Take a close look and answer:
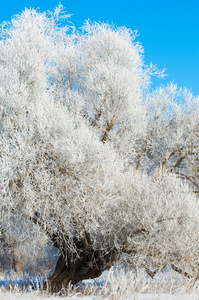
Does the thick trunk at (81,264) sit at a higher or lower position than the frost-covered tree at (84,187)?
lower

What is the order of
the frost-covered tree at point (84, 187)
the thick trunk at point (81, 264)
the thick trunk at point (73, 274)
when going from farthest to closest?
1. the thick trunk at point (73, 274)
2. the thick trunk at point (81, 264)
3. the frost-covered tree at point (84, 187)

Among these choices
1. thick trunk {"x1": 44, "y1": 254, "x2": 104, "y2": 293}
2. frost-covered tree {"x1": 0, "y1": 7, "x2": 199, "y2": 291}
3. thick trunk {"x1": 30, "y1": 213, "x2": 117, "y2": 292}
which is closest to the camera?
frost-covered tree {"x1": 0, "y1": 7, "x2": 199, "y2": 291}

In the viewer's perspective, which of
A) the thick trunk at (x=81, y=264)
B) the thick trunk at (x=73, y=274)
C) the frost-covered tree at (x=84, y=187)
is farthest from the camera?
the thick trunk at (x=73, y=274)

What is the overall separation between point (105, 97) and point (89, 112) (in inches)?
33.4

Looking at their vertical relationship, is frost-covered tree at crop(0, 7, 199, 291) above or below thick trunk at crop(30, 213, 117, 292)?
above

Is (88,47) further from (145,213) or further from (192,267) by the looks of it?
(192,267)

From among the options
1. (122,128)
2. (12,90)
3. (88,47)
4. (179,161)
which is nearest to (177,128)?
(179,161)

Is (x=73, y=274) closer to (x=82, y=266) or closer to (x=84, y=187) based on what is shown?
(x=82, y=266)

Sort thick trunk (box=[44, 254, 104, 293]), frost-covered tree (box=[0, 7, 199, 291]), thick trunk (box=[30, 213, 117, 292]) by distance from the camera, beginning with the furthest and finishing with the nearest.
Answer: thick trunk (box=[44, 254, 104, 293])
thick trunk (box=[30, 213, 117, 292])
frost-covered tree (box=[0, 7, 199, 291])

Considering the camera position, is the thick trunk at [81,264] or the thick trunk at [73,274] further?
the thick trunk at [73,274]

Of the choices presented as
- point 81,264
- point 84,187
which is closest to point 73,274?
point 81,264

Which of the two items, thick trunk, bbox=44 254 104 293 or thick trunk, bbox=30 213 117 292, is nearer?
thick trunk, bbox=30 213 117 292

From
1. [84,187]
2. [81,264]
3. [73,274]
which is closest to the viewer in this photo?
[84,187]

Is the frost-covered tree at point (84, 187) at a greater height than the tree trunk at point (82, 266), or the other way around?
the frost-covered tree at point (84, 187)
